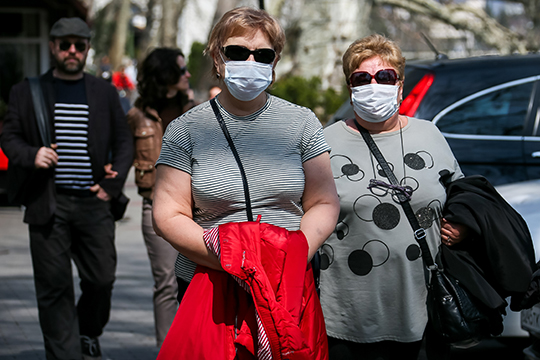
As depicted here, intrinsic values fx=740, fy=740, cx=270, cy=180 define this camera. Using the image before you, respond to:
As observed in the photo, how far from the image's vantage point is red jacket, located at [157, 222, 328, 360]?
2473 millimetres

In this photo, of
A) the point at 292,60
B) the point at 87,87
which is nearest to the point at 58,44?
the point at 87,87

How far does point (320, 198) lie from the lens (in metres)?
2.84

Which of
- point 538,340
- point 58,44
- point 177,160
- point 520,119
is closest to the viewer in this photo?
point 177,160

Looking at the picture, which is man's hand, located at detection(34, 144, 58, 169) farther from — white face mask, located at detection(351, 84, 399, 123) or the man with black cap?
white face mask, located at detection(351, 84, 399, 123)

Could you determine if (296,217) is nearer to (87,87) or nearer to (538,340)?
(538,340)

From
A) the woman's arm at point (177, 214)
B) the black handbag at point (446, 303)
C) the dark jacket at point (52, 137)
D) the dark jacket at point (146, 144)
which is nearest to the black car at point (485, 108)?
the dark jacket at point (146, 144)

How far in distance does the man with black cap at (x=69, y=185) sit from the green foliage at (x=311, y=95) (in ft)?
27.2

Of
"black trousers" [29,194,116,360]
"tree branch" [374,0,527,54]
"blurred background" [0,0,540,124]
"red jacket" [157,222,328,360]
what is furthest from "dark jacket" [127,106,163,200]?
"tree branch" [374,0,527,54]

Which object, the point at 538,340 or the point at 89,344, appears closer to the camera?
the point at 538,340

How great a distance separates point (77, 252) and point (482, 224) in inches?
101

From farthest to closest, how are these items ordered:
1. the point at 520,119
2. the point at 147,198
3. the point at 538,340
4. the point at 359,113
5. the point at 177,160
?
1. the point at 520,119
2. the point at 147,198
3. the point at 538,340
4. the point at 359,113
5. the point at 177,160

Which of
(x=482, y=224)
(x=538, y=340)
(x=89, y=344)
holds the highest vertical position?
(x=482, y=224)

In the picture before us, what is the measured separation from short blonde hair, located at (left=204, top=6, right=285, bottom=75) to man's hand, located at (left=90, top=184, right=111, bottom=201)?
1971mm

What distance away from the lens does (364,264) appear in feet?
10.6
